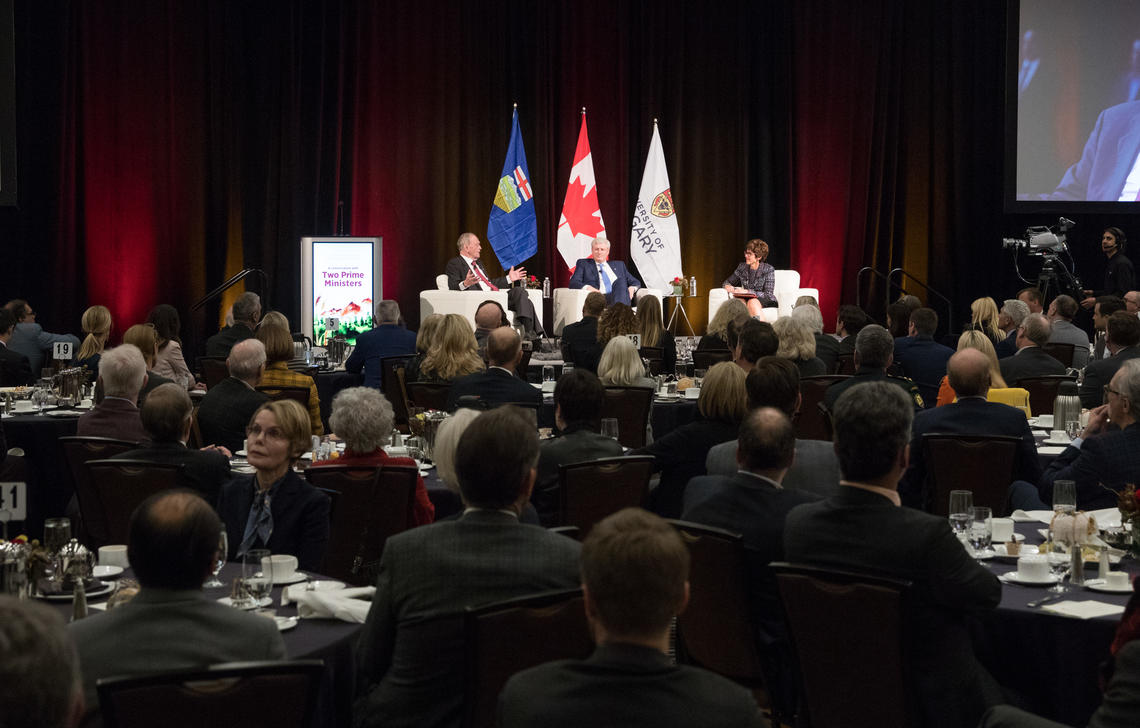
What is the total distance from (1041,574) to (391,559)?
2.00 m

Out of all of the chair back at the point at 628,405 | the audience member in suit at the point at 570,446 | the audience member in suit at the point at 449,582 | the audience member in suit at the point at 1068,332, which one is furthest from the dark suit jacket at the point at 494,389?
the audience member in suit at the point at 1068,332

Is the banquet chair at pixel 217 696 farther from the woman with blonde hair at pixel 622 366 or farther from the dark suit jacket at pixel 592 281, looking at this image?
the dark suit jacket at pixel 592 281

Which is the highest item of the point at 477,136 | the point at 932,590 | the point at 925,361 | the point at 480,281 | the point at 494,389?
the point at 477,136

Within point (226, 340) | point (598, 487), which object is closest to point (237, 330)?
point (226, 340)

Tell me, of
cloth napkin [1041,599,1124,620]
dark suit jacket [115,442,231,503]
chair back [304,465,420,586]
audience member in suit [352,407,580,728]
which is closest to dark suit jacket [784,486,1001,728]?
cloth napkin [1041,599,1124,620]

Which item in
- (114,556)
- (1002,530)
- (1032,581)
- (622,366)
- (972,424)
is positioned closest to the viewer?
(1032,581)

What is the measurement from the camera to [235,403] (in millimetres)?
6289

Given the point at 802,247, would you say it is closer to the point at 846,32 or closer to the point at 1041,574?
the point at 846,32

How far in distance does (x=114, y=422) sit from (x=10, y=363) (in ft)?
12.9

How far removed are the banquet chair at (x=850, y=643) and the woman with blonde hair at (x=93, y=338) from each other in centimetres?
660

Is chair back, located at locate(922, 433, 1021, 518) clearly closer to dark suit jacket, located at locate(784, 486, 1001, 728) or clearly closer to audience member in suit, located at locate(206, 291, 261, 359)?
dark suit jacket, located at locate(784, 486, 1001, 728)

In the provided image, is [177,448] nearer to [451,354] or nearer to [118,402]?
[118,402]

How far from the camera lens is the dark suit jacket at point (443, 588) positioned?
9.73 ft

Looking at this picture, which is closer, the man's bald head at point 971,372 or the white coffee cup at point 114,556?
the white coffee cup at point 114,556
